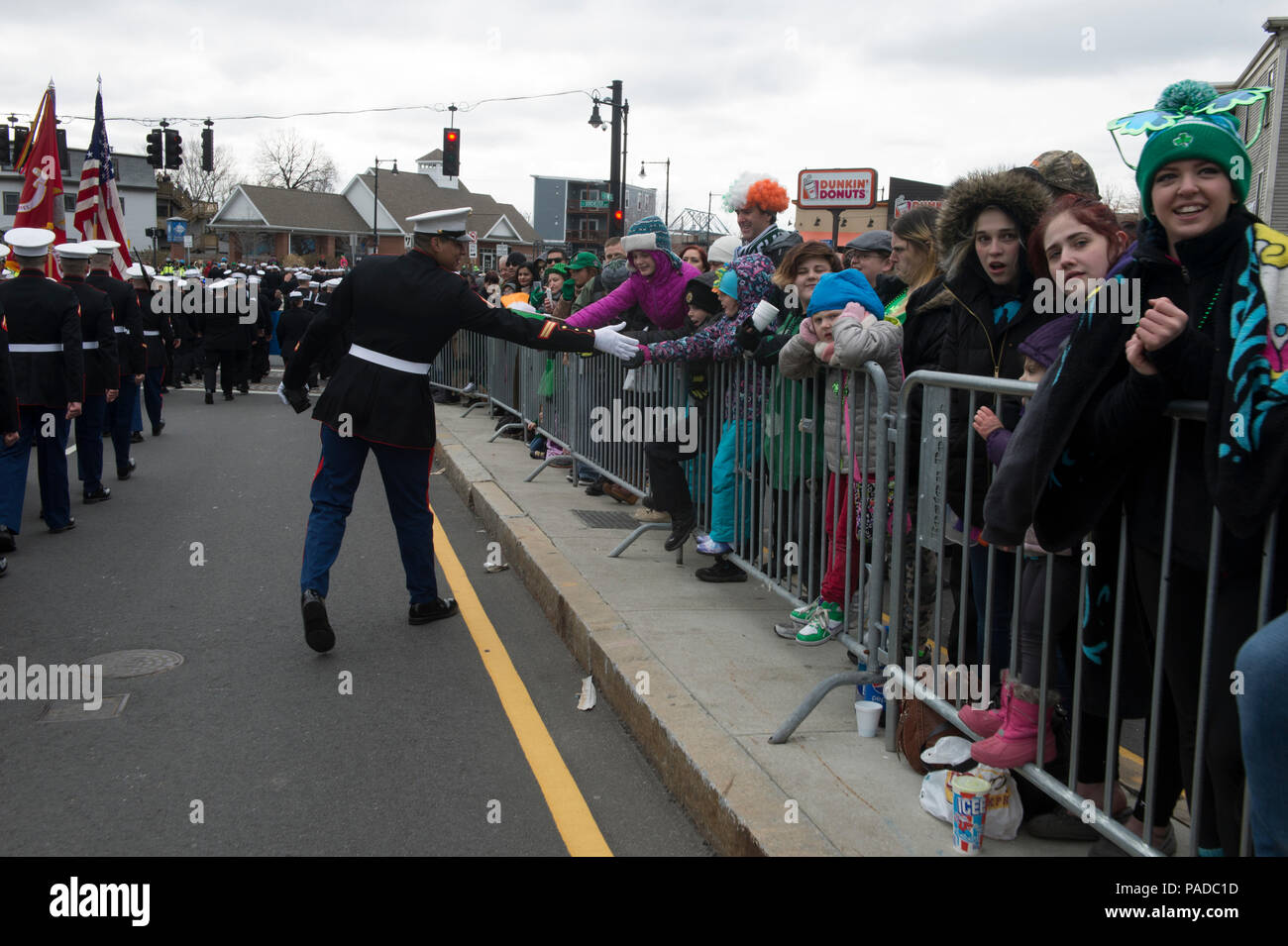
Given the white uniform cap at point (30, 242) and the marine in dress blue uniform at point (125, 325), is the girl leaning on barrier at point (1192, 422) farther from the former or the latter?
the marine in dress blue uniform at point (125, 325)

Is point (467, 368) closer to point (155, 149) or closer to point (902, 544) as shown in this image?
point (902, 544)

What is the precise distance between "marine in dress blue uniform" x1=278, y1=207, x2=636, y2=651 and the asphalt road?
0.61 metres

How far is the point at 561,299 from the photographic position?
11625 mm

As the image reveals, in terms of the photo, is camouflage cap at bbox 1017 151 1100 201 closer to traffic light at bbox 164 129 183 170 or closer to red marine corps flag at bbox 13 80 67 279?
red marine corps flag at bbox 13 80 67 279

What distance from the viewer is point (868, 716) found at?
14.1 feet

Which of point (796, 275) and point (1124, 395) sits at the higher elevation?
point (796, 275)

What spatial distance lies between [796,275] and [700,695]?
2.29 m

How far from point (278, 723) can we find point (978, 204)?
3.40 meters

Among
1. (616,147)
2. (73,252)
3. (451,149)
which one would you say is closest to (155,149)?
(451,149)

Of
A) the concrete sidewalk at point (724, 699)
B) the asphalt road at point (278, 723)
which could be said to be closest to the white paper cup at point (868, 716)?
the concrete sidewalk at point (724, 699)

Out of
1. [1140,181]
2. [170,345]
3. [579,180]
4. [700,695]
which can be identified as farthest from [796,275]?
[579,180]

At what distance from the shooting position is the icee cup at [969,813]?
3.35 meters

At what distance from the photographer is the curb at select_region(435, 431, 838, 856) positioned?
3505mm
